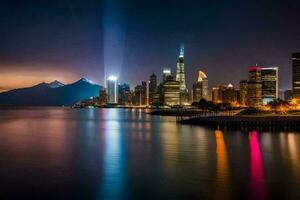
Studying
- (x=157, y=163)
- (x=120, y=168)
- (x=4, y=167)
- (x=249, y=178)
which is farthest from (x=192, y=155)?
(x=4, y=167)

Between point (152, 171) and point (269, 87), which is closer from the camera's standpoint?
point (152, 171)

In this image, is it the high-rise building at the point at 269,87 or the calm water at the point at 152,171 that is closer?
the calm water at the point at 152,171

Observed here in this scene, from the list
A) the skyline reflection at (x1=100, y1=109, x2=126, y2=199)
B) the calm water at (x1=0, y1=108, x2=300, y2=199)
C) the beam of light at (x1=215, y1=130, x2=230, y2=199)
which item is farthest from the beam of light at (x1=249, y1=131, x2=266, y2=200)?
the skyline reflection at (x1=100, y1=109, x2=126, y2=199)

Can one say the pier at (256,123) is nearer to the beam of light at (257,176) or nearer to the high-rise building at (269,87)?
the beam of light at (257,176)

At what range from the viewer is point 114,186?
59.5ft

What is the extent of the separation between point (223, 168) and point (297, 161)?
242 inches

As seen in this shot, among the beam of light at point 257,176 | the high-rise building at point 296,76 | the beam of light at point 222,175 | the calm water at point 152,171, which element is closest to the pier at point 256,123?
the calm water at point 152,171

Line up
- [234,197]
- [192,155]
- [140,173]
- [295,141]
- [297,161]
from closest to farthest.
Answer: [234,197]
[140,173]
[297,161]
[192,155]
[295,141]

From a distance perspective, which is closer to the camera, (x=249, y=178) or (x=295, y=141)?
(x=249, y=178)

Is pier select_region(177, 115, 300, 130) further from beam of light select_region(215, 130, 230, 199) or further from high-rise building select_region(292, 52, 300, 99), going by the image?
high-rise building select_region(292, 52, 300, 99)

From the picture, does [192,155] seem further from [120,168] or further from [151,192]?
[151,192]

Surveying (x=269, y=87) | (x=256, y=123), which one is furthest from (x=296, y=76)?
(x=256, y=123)

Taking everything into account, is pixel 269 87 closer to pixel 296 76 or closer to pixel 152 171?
pixel 296 76

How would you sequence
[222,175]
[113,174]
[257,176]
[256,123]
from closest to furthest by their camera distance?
[257,176], [222,175], [113,174], [256,123]
